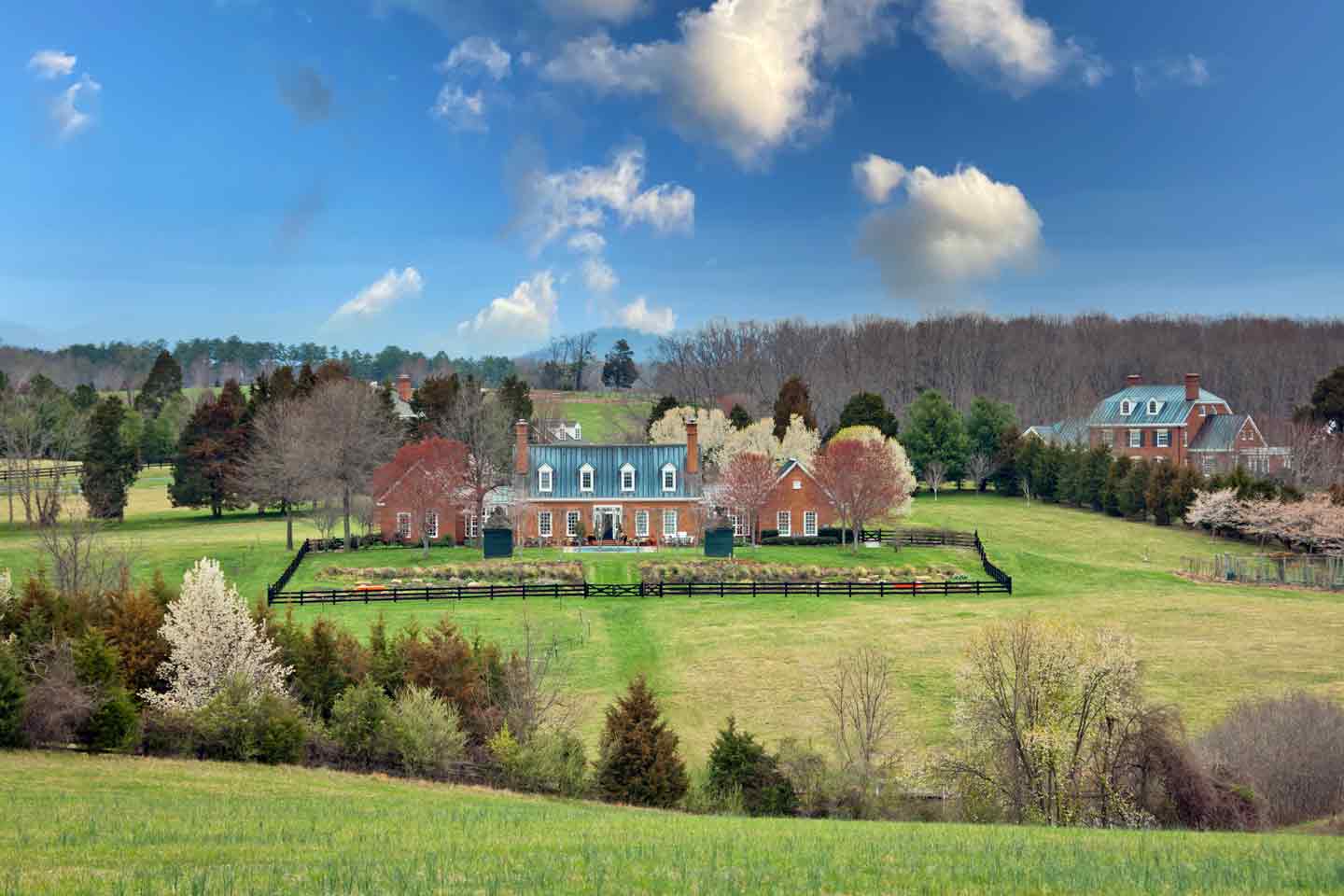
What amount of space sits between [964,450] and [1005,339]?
235ft

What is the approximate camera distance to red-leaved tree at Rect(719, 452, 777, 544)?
2670 inches

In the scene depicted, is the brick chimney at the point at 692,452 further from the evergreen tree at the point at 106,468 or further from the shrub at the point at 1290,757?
the shrub at the point at 1290,757

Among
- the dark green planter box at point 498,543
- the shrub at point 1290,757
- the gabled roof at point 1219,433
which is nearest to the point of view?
the shrub at point 1290,757

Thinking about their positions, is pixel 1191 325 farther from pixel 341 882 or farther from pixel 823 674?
pixel 341 882

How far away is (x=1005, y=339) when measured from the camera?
16288 cm

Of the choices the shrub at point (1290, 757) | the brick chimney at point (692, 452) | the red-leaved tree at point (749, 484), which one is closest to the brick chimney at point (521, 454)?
the brick chimney at point (692, 452)

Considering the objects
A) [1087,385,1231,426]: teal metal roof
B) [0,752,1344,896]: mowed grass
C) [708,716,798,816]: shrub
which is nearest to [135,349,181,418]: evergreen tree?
[1087,385,1231,426]: teal metal roof

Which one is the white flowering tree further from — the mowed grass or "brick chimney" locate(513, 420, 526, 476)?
"brick chimney" locate(513, 420, 526, 476)

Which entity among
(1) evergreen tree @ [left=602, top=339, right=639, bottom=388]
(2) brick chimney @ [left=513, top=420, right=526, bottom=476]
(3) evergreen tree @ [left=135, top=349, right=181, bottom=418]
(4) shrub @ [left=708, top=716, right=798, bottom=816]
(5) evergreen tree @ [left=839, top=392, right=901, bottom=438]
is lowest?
(4) shrub @ [left=708, top=716, right=798, bottom=816]

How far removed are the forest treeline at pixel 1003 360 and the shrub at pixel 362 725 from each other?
318ft

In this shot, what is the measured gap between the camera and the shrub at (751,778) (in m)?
26.4

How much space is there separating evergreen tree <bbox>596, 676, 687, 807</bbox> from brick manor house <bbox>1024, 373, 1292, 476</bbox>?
247 feet

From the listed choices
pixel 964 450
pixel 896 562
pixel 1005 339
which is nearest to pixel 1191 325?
pixel 1005 339

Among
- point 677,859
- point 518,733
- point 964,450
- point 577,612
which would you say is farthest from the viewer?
point 964,450
